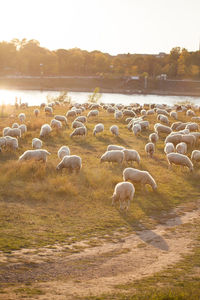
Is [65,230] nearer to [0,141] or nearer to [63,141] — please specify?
[0,141]

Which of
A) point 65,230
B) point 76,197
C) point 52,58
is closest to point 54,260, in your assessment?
point 65,230

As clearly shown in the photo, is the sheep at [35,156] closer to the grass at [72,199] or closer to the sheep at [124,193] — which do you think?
the grass at [72,199]

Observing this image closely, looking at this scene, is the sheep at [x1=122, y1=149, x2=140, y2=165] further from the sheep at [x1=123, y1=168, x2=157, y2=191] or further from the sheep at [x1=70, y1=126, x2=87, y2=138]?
the sheep at [x1=70, y1=126, x2=87, y2=138]

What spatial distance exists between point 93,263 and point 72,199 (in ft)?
13.5

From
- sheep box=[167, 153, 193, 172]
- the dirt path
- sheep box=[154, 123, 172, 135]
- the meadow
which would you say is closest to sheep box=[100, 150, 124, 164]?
the meadow

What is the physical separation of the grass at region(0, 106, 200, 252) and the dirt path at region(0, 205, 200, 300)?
562 mm

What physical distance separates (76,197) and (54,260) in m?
4.15

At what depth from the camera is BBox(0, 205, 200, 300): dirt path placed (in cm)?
654

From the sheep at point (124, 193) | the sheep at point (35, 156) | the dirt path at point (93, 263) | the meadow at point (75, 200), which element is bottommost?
the dirt path at point (93, 263)

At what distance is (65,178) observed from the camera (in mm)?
12812

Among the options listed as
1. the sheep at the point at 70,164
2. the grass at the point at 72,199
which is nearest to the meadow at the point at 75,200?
the grass at the point at 72,199

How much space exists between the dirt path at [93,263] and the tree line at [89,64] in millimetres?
123699

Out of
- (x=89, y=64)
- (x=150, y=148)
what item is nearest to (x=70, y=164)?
(x=150, y=148)

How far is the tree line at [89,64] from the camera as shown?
437 feet
